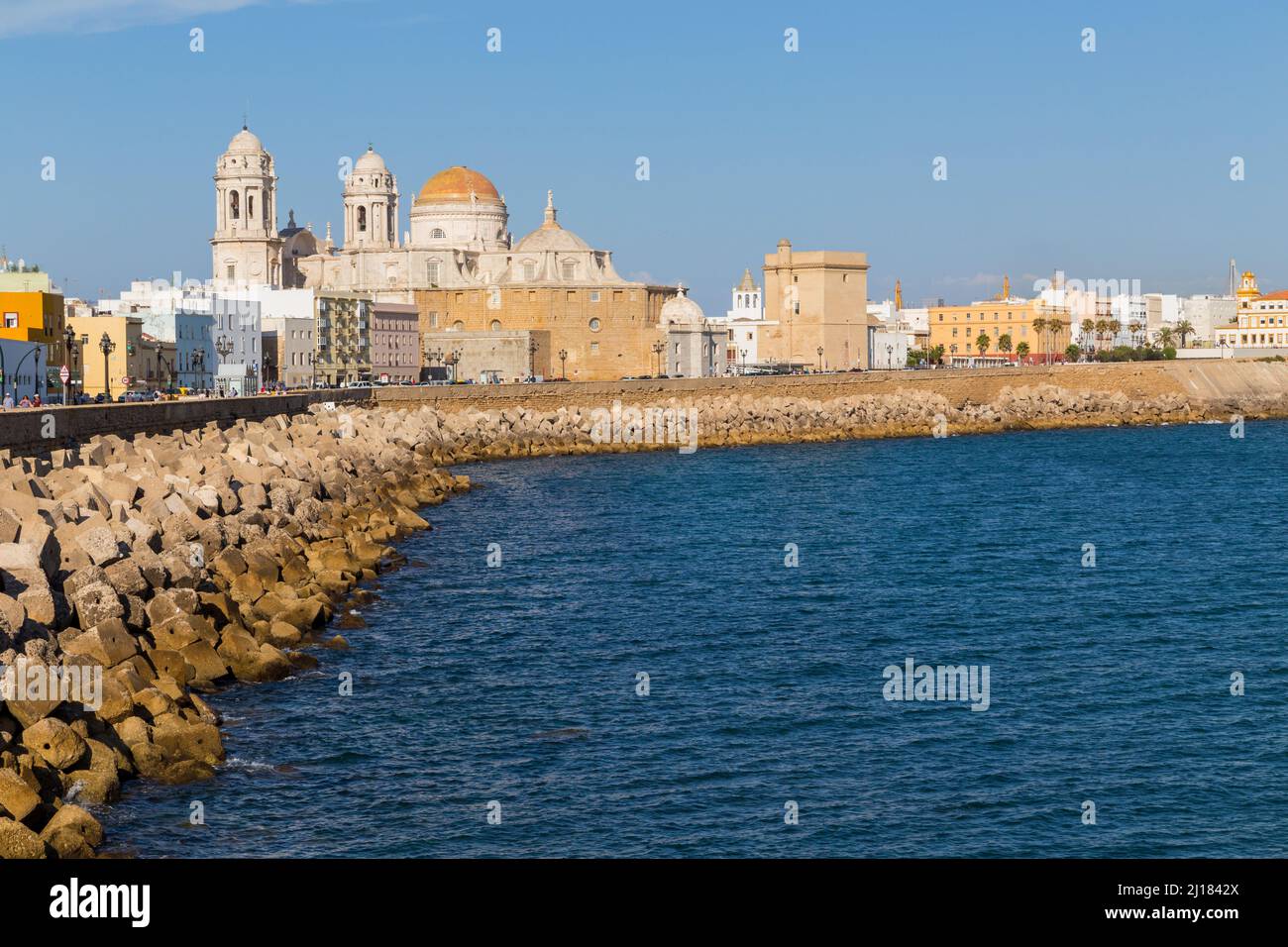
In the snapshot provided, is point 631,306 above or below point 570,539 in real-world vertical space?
above

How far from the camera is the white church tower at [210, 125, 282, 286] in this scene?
301ft

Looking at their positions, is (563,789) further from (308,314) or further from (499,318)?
(499,318)

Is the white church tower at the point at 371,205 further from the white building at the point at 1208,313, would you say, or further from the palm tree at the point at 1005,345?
the white building at the point at 1208,313

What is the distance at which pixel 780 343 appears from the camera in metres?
111

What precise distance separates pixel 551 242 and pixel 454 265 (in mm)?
6309

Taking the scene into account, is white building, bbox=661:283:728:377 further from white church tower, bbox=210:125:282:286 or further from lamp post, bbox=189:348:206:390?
lamp post, bbox=189:348:206:390

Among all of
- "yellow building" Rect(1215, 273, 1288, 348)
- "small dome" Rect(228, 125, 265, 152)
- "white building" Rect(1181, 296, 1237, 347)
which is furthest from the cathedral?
"white building" Rect(1181, 296, 1237, 347)

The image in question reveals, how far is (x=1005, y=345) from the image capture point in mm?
150000

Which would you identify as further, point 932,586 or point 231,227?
point 231,227

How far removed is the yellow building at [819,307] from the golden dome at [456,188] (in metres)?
20.4

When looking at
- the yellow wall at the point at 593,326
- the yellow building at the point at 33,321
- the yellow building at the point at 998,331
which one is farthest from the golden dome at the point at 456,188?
the yellow building at the point at 998,331

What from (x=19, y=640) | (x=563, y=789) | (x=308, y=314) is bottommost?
(x=563, y=789)
